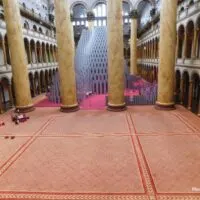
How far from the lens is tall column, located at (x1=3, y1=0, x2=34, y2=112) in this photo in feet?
36.7

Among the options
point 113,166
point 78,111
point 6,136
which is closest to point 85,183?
point 113,166

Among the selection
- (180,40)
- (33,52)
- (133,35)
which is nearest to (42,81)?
(33,52)

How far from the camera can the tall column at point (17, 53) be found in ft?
36.7

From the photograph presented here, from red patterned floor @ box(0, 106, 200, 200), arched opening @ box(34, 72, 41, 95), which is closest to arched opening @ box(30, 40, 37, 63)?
arched opening @ box(34, 72, 41, 95)

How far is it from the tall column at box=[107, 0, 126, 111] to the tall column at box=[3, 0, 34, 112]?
5084mm

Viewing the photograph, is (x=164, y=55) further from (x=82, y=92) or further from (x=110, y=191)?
(x=110, y=191)

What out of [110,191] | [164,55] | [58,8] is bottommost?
[110,191]

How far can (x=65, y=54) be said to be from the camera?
36.6 feet

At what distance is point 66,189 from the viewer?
15.7 ft

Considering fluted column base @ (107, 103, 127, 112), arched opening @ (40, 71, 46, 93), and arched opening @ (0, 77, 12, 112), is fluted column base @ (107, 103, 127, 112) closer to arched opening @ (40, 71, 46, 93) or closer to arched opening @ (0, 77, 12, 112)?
arched opening @ (0, 77, 12, 112)

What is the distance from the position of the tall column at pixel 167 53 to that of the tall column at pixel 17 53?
25.9 feet

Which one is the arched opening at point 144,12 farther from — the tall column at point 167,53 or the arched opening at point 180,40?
the tall column at point 167,53

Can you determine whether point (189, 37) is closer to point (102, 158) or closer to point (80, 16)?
point (102, 158)

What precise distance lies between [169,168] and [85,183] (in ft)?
7.67
